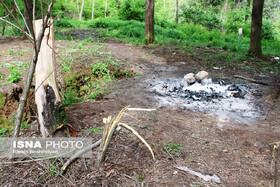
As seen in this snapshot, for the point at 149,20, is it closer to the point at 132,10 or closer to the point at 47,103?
the point at 47,103

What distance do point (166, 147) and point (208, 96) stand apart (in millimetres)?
1979

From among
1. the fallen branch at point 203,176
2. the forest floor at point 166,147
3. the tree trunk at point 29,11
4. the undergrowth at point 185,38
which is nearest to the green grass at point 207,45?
the undergrowth at point 185,38

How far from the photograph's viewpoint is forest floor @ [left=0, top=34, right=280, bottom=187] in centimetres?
184

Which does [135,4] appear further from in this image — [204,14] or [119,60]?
[119,60]

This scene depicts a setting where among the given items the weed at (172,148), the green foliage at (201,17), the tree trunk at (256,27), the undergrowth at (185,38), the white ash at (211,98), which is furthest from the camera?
the green foliage at (201,17)

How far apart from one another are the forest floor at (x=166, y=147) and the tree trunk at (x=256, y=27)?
2.44 m

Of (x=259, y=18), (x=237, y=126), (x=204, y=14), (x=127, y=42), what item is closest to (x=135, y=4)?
(x=204, y=14)

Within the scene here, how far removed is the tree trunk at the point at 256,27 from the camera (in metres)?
6.05

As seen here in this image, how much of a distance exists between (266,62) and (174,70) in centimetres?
300

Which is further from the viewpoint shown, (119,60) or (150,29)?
(150,29)

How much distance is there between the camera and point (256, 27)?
247 inches

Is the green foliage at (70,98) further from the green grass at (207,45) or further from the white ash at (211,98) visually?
the green grass at (207,45)

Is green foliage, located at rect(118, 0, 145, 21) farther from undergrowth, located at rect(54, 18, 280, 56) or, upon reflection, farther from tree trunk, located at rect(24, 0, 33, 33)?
tree trunk, located at rect(24, 0, 33, 33)

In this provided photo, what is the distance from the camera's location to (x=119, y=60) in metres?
5.65
